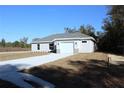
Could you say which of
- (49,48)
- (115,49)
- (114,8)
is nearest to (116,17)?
(114,8)

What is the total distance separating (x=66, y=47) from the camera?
132 feet

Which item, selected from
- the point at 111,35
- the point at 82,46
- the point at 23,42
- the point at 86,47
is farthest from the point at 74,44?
the point at 23,42

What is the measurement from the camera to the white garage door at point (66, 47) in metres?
39.9

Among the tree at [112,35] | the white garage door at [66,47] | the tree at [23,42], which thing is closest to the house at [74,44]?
the white garage door at [66,47]

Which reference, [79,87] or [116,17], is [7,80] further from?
[116,17]

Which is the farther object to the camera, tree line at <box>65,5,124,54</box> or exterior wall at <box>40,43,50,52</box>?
exterior wall at <box>40,43,50,52</box>

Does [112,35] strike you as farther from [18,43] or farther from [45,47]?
[18,43]

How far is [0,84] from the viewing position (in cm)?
993

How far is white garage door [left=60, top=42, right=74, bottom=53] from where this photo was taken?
3991 cm

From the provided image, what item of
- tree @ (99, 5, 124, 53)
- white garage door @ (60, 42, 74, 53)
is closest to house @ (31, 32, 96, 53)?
white garage door @ (60, 42, 74, 53)

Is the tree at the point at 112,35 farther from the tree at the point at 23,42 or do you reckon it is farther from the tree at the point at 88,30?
the tree at the point at 23,42

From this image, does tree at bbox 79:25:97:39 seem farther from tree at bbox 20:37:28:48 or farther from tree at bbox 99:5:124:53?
tree at bbox 20:37:28:48

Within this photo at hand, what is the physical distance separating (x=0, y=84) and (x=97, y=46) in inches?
1308
